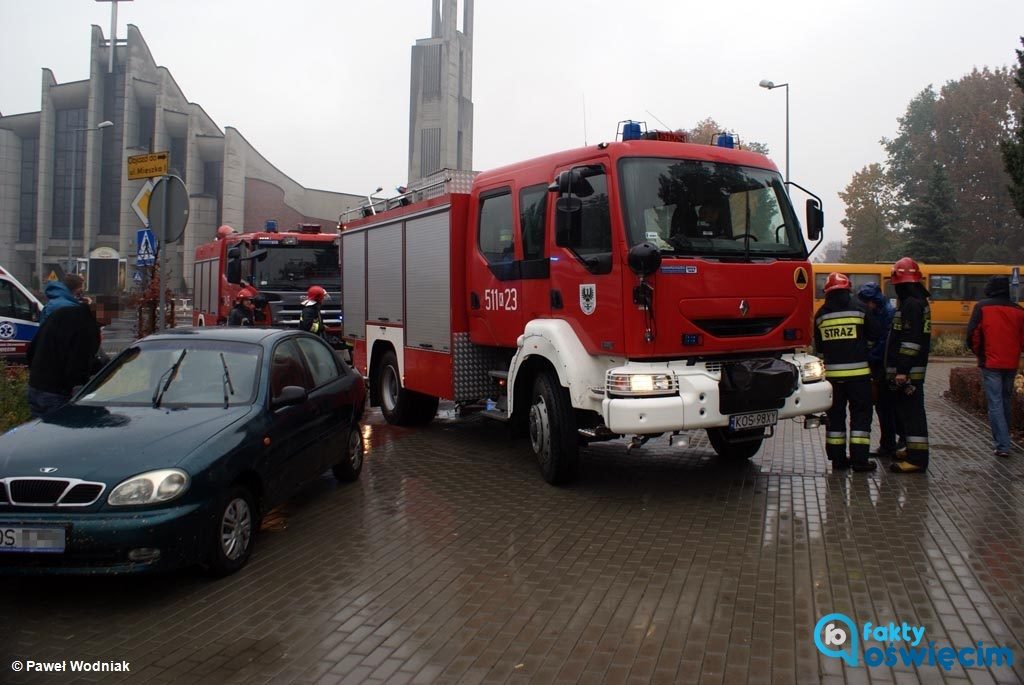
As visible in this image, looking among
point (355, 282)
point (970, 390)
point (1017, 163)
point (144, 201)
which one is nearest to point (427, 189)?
point (355, 282)

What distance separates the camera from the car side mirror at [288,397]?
229 inches

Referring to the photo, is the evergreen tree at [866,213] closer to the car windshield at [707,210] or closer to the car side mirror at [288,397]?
the car windshield at [707,210]

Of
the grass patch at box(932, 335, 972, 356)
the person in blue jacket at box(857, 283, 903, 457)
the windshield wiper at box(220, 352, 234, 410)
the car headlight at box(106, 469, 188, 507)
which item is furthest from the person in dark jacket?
the grass patch at box(932, 335, 972, 356)

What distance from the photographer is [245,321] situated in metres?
11.6

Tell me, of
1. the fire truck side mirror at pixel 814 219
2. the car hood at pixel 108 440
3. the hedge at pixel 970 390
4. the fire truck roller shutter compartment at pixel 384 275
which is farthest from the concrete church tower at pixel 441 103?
the car hood at pixel 108 440

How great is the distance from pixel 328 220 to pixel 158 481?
69.0 metres

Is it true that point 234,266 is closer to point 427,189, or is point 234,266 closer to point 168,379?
point 427,189

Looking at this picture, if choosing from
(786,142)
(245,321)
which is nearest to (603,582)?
(245,321)

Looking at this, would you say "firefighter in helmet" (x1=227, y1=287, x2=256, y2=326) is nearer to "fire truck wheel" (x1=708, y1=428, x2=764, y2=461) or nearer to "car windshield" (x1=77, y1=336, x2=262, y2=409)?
"car windshield" (x1=77, y1=336, x2=262, y2=409)

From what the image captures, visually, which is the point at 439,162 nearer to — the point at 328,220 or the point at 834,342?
the point at 328,220

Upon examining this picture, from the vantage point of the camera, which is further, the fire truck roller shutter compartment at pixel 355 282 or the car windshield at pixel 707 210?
the fire truck roller shutter compartment at pixel 355 282

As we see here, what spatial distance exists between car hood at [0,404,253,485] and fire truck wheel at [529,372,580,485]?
264 centimetres

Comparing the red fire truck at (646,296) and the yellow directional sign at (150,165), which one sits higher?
the yellow directional sign at (150,165)

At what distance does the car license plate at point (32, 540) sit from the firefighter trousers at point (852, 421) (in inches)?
250
